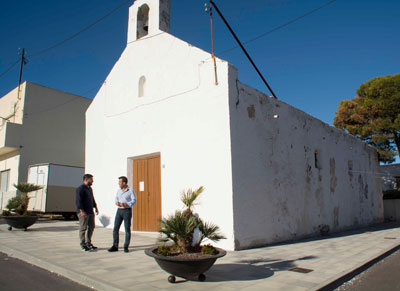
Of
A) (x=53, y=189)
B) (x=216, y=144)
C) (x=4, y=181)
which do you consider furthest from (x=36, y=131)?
(x=216, y=144)

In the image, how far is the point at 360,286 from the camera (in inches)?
213

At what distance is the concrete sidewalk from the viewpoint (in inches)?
Answer: 192

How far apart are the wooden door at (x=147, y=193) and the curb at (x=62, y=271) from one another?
3.90 m

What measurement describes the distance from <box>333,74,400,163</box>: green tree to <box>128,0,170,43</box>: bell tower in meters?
16.6

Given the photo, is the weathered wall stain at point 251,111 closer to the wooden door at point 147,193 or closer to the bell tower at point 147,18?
the wooden door at point 147,193

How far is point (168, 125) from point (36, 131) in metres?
12.8

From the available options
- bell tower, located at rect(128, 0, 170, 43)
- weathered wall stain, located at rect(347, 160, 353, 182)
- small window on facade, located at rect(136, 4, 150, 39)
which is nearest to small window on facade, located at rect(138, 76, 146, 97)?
bell tower, located at rect(128, 0, 170, 43)

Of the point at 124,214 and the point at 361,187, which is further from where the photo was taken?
the point at 361,187

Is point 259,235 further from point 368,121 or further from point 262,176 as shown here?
point 368,121

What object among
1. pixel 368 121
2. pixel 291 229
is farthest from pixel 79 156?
pixel 368 121

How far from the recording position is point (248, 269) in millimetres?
5867

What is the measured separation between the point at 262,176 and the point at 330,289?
4372 millimetres

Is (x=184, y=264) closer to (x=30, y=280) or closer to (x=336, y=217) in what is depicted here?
(x=30, y=280)

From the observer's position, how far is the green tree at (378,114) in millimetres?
20641
